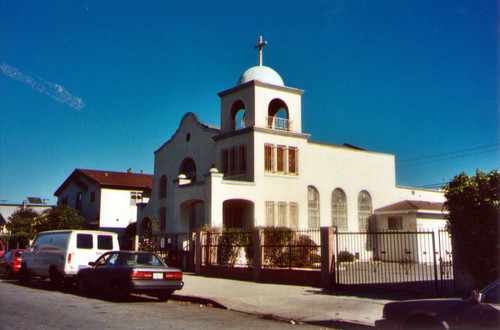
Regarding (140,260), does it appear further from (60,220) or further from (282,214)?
(60,220)

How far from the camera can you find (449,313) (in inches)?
240

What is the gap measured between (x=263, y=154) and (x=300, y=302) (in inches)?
640

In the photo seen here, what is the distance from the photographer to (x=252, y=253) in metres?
19.6

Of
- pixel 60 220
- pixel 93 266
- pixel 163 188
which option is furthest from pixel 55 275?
pixel 60 220

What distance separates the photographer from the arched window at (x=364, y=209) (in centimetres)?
3291

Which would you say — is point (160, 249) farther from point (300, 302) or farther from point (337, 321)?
point (337, 321)

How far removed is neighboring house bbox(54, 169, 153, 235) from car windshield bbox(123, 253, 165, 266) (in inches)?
1127

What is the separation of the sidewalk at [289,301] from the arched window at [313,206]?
13987 mm

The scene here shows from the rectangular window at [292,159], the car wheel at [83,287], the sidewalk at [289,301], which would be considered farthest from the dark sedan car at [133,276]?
the rectangular window at [292,159]

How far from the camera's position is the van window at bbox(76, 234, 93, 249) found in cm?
1536

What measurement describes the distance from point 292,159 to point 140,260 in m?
17.7

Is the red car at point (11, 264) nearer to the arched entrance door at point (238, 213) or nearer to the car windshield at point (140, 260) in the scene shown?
the car windshield at point (140, 260)

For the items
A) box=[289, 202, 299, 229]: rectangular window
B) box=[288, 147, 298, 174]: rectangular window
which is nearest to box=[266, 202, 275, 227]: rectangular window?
box=[289, 202, 299, 229]: rectangular window

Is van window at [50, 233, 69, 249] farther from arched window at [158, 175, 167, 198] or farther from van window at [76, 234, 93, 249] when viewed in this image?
arched window at [158, 175, 167, 198]
